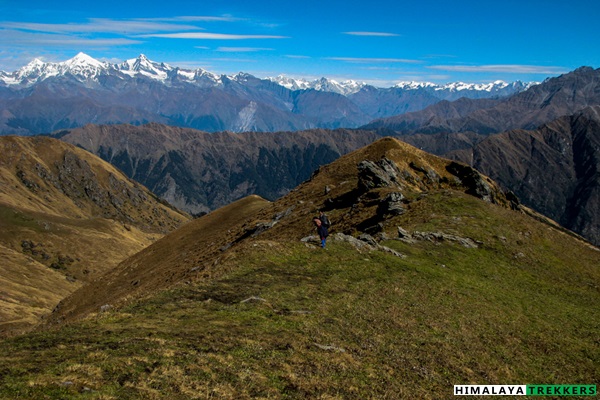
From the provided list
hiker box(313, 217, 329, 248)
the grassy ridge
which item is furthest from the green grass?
hiker box(313, 217, 329, 248)

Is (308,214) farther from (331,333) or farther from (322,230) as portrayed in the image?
(331,333)

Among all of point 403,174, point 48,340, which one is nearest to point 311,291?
point 48,340

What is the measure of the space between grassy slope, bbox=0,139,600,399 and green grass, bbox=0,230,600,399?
0.28 feet

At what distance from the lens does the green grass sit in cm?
1597

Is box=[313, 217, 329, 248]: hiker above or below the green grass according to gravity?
above

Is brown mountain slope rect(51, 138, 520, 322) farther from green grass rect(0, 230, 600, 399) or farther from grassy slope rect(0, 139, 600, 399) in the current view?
green grass rect(0, 230, 600, 399)

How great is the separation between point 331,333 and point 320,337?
37.3 inches

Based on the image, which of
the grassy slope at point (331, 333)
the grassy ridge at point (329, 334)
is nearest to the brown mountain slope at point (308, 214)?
the grassy slope at point (331, 333)

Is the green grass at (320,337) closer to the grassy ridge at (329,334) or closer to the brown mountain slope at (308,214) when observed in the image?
the grassy ridge at (329,334)

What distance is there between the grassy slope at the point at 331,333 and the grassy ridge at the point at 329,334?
0.27 ft

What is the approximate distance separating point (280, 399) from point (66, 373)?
24.9 ft

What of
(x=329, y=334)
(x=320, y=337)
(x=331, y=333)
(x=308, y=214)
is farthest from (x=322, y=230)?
(x=308, y=214)

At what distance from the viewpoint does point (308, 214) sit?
201 feet

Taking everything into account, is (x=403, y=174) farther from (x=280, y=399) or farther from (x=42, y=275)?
(x=42, y=275)
